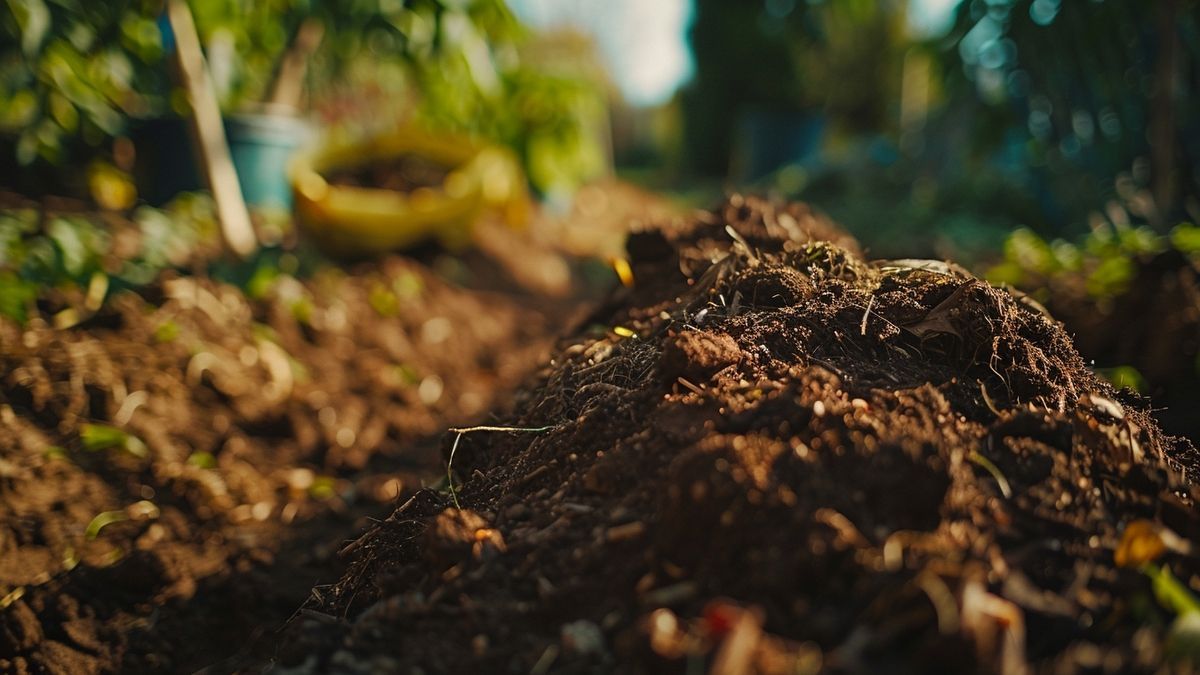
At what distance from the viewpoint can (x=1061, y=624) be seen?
3.10 feet

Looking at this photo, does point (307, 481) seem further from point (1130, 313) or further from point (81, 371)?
point (1130, 313)

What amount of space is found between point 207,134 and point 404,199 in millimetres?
1380

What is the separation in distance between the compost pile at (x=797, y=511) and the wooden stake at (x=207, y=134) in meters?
2.61

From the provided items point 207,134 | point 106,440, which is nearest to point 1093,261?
point 106,440

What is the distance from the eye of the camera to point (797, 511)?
1.03 metres

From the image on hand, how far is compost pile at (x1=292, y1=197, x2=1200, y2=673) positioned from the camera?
0.92m

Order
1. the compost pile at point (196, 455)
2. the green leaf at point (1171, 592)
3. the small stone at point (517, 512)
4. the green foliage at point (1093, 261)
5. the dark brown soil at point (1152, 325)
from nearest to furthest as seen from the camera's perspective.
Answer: the green leaf at point (1171, 592) → the small stone at point (517, 512) → the compost pile at point (196, 455) → the dark brown soil at point (1152, 325) → the green foliage at point (1093, 261)

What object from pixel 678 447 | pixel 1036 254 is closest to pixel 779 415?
pixel 678 447

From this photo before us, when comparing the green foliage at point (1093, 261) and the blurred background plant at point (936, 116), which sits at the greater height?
the blurred background plant at point (936, 116)

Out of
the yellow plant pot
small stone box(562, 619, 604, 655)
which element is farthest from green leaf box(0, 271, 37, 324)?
small stone box(562, 619, 604, 655)

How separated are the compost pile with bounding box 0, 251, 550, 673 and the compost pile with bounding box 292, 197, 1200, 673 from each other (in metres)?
0.62

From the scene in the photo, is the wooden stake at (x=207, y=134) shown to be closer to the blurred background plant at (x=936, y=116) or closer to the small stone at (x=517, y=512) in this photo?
the blurred background plant at (x=936, y=116)

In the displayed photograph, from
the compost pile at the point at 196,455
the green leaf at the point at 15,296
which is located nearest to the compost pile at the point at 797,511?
the compost pile at the point at 196,455

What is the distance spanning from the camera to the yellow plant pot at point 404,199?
4.30m
